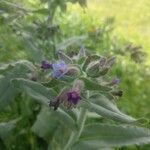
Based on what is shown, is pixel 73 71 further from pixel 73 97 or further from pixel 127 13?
pixel 127 13

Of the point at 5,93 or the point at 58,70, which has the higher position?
the point at 58,70

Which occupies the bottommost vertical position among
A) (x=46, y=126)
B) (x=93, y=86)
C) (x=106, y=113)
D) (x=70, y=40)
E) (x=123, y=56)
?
(x=123, y=56)

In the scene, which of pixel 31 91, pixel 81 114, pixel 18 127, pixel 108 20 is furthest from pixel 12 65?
pixel 108 20

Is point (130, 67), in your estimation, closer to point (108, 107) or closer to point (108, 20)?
point (108, 20)

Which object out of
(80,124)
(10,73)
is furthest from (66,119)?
(10,73)

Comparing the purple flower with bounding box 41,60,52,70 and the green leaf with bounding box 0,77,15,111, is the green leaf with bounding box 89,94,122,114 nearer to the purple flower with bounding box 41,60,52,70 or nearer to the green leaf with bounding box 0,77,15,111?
the purple flower with bounding box 41,60,52,70

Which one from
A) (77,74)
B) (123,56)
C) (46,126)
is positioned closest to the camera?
(77,74)

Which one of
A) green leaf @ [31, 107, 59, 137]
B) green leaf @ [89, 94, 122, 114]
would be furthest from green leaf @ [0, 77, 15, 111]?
green leaf @ [89, 94, 122, 114]
